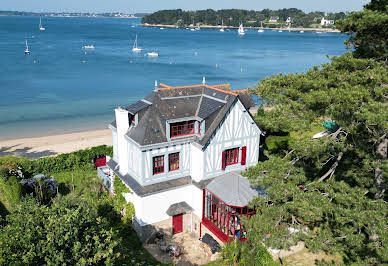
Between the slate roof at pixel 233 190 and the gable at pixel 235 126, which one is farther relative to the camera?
the gable at pixel 235 126

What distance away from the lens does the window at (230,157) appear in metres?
21.4

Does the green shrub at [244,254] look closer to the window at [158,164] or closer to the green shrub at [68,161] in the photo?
the window at [158,164]

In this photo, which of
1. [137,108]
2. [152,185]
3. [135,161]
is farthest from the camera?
[137,108]

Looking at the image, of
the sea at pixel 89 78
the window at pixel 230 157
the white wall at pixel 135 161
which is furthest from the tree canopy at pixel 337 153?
the sea at pixel 89 78

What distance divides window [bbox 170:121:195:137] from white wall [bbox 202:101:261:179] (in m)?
1.58

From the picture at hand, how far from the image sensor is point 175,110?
21031mm

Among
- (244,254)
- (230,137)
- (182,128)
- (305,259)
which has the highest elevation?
(182,128)

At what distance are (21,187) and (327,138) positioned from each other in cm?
1900

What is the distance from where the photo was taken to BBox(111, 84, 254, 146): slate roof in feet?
66.3

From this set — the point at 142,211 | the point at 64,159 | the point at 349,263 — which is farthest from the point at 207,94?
the point at 64,159

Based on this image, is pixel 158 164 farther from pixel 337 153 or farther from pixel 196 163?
pixel 337 153

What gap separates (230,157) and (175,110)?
461 cm

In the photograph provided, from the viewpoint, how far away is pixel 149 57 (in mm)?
120500

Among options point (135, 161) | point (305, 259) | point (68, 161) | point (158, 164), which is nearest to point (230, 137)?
point (158, 164)
